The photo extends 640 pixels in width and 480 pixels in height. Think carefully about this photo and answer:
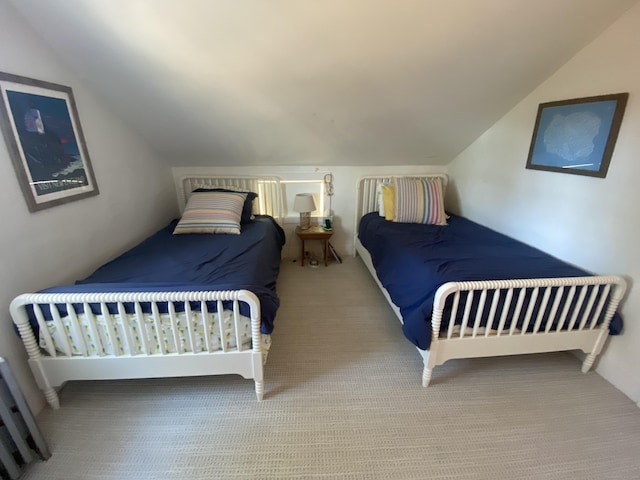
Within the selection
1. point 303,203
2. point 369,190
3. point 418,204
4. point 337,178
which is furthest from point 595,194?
point 303,203

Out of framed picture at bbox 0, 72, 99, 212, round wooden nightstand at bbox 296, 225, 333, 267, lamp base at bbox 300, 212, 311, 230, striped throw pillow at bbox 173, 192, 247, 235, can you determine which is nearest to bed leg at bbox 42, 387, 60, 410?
framed picture at bbox 0, 72, 99, 212

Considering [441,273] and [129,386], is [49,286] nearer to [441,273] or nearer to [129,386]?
[129,386]

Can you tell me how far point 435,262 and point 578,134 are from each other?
1.22 meters

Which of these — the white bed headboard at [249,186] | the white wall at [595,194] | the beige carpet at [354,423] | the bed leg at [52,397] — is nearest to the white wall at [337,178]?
the white bed headboard at [249,186]

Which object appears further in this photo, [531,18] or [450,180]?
Result: [450,180]

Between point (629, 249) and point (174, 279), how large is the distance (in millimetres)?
2581

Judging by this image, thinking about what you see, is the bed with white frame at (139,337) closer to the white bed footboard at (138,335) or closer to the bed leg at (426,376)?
the white bed footboard at (138,335)

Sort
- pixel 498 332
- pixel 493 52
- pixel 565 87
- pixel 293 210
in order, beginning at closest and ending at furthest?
pixel 498 332, pixel 493 52, pixel 565 87, pixel 293 210

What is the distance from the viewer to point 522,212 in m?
2.44

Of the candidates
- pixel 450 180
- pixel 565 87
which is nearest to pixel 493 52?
pixel 565 87

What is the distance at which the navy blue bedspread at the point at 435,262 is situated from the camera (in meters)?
1.71

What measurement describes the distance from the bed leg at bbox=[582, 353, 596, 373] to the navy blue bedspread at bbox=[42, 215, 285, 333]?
1.93 meters

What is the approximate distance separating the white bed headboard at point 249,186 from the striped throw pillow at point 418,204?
127cm

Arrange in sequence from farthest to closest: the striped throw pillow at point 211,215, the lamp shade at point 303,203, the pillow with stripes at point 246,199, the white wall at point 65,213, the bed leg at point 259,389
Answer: the lamp shade at point 303,203 < the pillow with stripes at point 246,199 < the striped throw pillow at point 211,215 < the bed leg at point 259,389 < the white wall at point 65,213
